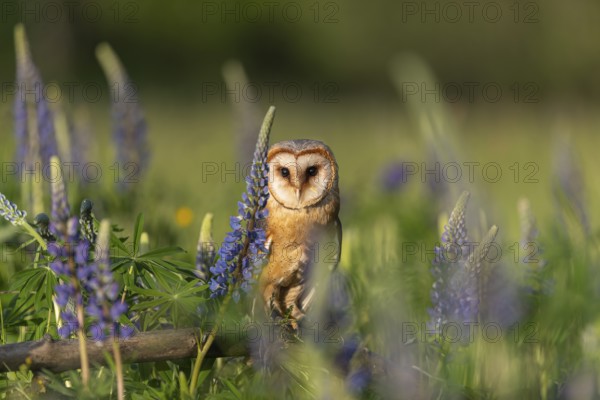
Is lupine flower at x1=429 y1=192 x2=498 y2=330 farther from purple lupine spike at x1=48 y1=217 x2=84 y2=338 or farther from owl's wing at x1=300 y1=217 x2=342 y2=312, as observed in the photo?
purple lupine spike at x1=48 y1=217 x2=84 y2=338

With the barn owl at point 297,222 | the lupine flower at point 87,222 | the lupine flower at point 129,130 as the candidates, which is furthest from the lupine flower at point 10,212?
the lupine flower at point 129,130

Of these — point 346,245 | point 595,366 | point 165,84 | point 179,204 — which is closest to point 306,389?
point 595,366

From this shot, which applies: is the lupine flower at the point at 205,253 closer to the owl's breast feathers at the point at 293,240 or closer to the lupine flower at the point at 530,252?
the owl's breast feathers at the point at 293,240

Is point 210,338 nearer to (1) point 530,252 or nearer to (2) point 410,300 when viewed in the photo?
(2) point 410,300

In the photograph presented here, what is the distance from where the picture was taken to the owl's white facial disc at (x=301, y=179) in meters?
2.95

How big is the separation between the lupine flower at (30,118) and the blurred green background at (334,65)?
2679 mm

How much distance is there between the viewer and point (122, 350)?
2285mm

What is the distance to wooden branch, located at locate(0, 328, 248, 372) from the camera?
2184 mm

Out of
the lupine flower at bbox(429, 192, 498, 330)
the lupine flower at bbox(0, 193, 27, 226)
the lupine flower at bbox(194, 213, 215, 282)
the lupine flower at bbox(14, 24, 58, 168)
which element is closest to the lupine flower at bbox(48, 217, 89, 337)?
the lupine flower at bbox(0, 193, 27, 226)

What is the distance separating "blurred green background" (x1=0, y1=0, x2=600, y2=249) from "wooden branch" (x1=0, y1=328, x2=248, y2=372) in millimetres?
4240

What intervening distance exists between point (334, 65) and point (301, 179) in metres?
24.7

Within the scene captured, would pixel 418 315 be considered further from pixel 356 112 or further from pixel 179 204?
pixel 356 112

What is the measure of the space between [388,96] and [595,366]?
22.5 meters

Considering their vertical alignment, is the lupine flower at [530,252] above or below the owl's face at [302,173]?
below
